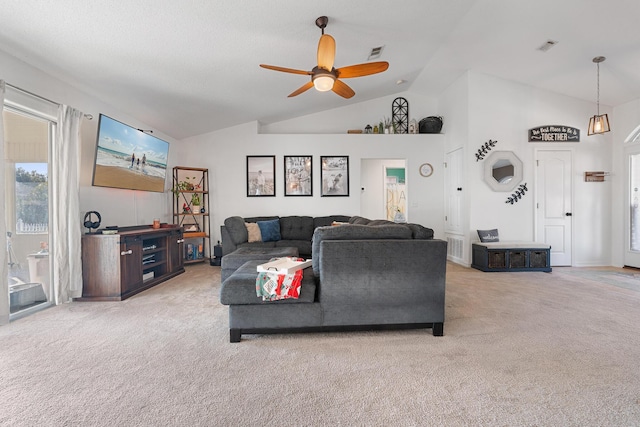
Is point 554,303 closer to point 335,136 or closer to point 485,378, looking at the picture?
point 485,378

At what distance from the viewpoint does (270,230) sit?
18.0 feet

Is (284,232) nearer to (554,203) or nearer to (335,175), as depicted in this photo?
(335,175)

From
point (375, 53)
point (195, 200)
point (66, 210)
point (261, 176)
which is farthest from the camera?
point (261, 176)

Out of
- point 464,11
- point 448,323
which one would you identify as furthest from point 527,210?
point 448,323

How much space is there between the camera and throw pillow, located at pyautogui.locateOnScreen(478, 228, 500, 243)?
5.13 meters

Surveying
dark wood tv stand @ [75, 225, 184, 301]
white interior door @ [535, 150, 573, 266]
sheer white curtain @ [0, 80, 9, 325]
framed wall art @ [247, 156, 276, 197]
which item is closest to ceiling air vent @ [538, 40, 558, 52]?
white interior door @ [535, 150, 573, 266]

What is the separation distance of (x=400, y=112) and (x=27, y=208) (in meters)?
6.37

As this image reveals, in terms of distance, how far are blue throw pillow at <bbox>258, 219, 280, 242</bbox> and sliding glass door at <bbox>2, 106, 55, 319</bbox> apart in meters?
2.88

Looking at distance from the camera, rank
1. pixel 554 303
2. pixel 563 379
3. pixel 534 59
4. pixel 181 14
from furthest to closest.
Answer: pixel 534 59 → pixel 554 303 → pixel 181 14 → pixel 563 379

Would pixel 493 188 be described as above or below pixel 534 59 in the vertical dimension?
below

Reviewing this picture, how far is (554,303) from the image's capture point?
323cm

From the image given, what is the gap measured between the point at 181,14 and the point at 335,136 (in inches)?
156

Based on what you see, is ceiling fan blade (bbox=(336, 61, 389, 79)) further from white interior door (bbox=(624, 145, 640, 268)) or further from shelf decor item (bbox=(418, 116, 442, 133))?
white interior door (bbox=(624, 145, 640, 268))

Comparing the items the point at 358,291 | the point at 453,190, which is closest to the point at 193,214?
the point at 358,291
